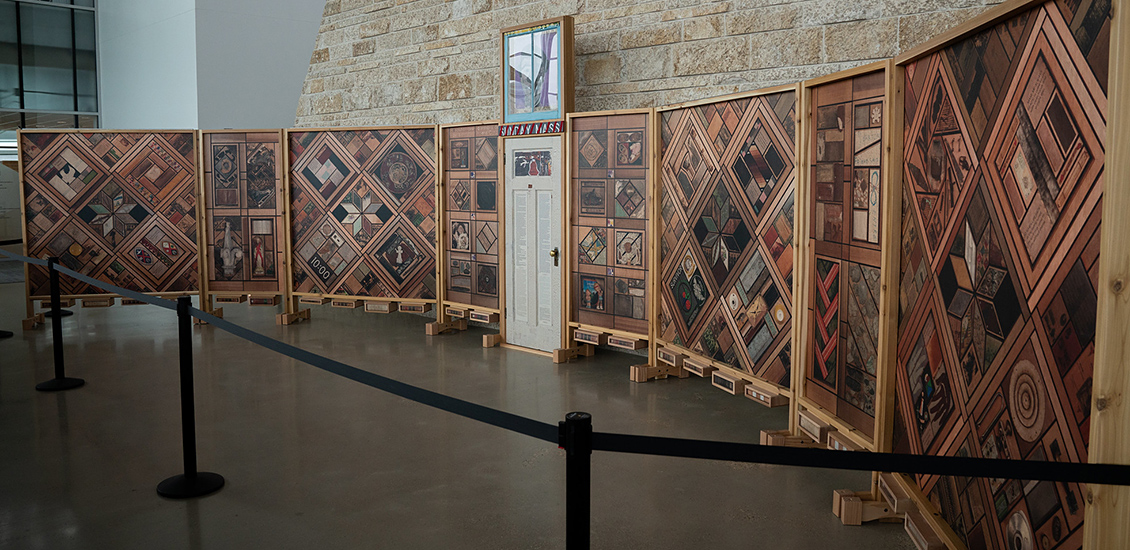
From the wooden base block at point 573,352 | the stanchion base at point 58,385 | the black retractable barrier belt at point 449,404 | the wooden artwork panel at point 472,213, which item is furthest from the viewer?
the wooden artwork panel at point 472,213

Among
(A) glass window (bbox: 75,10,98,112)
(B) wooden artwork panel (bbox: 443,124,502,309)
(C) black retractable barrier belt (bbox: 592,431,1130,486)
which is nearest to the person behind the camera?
(C) black retractable barrier belt (bbox: 592,431,1130,486)

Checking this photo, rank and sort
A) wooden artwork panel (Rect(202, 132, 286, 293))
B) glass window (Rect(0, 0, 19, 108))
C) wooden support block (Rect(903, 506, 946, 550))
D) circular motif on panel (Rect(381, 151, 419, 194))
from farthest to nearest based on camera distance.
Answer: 1. glass window (Rect(0, 0, 19, 108))
2. wooden artwork panel (Rect(202, 132, 286, 293))
3. circular motif on panel (Rect(381, 151, 419, 194))
4. wooden support block (Rect(903, 506, 946, 550))

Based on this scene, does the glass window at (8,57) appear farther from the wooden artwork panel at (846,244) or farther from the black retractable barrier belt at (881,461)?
the black retractable barrier belt at (881,461)

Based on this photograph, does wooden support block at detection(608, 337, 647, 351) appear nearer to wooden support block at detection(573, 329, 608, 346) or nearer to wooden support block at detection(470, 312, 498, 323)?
wooden support block at detection(573, 329, 608, 346)

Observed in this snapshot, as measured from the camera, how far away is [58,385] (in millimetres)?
6016

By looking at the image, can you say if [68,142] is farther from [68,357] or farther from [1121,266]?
[1121,266]

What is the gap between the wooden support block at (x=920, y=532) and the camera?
3.06 m

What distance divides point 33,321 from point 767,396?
25.3ft

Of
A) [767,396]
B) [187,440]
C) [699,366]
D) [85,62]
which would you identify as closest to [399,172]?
[699,366]

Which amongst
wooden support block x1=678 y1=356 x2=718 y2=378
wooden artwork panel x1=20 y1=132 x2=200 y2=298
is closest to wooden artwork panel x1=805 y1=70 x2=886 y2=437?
wooden support block x1=678 y1=356 x2=718 y2=378

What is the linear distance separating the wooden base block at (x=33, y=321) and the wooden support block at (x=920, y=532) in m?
8.64

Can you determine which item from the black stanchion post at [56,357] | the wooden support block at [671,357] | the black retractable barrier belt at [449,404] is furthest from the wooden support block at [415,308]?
the black retractable barrier belt at [449,404]

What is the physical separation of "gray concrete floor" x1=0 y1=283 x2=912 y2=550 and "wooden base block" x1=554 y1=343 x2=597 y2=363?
0.13 metres

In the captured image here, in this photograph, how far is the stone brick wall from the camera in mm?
5664
